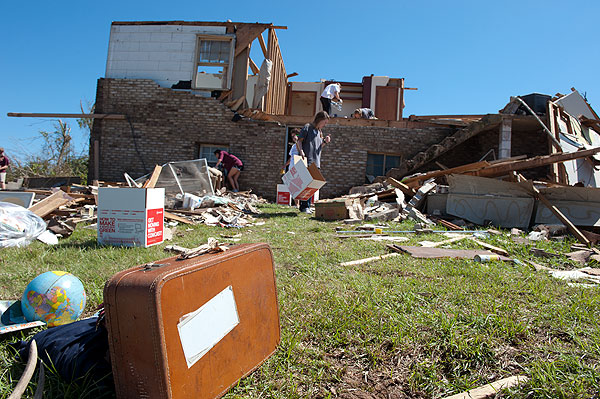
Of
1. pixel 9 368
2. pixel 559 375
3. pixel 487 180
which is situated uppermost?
pixel 487 180

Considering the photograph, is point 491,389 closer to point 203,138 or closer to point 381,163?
point 381,163

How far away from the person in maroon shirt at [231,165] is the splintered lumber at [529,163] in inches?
274

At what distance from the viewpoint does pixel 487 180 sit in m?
6.46

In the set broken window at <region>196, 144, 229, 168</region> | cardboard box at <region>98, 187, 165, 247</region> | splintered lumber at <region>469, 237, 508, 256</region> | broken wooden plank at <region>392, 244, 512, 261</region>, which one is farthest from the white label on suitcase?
broken window at <region>196, 144, 229, 168</region>

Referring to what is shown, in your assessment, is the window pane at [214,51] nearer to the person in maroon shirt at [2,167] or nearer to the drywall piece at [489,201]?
the person in maroon shirt at [2,167]

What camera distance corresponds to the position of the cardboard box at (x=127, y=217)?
3.98 m

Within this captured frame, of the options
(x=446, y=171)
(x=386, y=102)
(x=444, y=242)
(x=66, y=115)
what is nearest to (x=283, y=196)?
(x=446, y=171)

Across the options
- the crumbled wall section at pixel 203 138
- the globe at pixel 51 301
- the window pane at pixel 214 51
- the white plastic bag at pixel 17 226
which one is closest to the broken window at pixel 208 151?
the crumbled wall section at pixel 203 138

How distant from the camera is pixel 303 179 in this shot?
671 centimetres

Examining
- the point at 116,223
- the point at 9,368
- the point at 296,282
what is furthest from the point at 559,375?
the point at 116,223

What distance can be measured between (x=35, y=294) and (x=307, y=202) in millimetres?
6185

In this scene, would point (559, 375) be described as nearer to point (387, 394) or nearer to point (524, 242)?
point (387, 394)

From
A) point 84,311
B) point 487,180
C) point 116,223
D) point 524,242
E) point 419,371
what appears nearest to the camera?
point 419,371

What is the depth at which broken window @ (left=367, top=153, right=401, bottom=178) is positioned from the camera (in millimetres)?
12031
